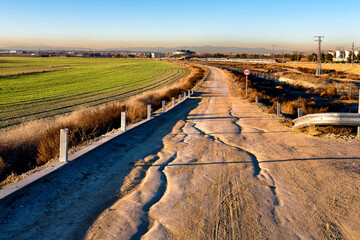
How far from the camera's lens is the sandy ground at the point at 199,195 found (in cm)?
431

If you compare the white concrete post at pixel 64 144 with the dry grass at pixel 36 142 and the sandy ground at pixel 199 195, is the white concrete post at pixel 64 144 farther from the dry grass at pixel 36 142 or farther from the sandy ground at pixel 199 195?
the dry grass at pixel 36 142

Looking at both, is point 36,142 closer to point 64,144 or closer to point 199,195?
point 64,144

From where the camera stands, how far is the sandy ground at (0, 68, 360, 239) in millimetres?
4309

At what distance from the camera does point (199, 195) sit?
550cm

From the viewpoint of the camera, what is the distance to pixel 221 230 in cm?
424

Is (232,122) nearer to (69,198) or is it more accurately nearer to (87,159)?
(87,159)

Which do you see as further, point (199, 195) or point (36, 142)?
point (36, 142)

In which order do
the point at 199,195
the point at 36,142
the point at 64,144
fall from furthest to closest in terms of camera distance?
1. the point at 36,142
2. the point at 64,144
3. the point at 199,195

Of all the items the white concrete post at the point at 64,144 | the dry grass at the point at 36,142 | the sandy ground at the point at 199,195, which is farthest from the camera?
the dry grass at the point at 36,142

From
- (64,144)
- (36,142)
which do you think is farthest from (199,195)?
(36,142)

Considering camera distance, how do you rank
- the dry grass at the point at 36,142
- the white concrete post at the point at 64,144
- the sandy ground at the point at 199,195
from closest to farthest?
the sandy ground at the point at 199,195, the white concrete post at the point at 64,144, the dry grass at the point at 36,142

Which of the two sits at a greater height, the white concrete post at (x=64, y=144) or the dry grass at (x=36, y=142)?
the white concrete post at (x=64, y=144)

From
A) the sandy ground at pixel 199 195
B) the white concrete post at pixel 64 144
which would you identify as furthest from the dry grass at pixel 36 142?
the sandy ground at pixel 199 195

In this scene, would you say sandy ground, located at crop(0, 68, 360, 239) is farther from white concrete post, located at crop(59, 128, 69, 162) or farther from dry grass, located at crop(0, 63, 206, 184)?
dry grass, located at crop(0, 63, 206, 184)
